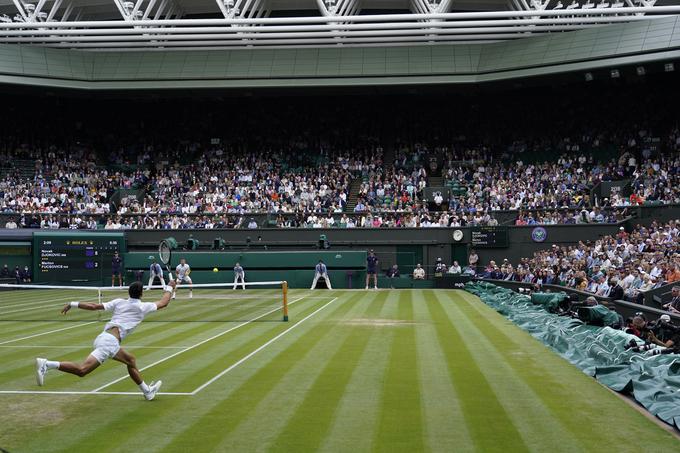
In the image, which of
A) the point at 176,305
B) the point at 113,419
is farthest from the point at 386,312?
the point at 113,419

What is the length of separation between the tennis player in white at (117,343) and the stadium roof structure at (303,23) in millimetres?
34340

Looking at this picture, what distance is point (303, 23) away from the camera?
47562mm

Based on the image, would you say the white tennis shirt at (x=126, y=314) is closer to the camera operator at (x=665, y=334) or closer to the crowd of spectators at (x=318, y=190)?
the camera operator at (x=665, y=334)

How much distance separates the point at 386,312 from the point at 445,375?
498 inches

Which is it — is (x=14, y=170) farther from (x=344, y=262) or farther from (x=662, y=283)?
(x=662, y=283)

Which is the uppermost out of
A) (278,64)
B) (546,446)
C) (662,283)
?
(278,64)

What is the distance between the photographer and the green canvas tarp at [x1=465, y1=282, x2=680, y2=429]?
34.1ft

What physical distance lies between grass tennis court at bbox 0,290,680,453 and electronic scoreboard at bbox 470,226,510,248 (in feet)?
76.6

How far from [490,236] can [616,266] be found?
14.1 m

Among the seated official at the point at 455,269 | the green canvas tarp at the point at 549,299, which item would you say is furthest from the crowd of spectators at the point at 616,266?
the seated official at the point at 455,269

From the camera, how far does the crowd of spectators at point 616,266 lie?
23359 millimetres

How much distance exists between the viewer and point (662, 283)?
2238 centimetres

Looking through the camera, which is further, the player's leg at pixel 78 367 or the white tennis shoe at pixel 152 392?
the white tennis shoe at pixel 152 392

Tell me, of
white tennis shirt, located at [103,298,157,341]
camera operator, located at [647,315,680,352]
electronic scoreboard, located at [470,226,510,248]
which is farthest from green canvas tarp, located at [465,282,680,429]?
electronic scoreboard, located at [470,226,510,248]
